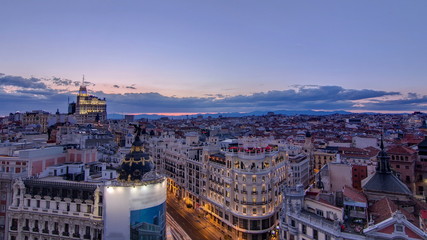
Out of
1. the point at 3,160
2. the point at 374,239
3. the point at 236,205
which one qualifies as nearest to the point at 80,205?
the point at 3,160

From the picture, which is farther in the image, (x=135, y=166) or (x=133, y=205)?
(x=135, y=166)

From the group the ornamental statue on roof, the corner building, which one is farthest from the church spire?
the ornamental statue on roof

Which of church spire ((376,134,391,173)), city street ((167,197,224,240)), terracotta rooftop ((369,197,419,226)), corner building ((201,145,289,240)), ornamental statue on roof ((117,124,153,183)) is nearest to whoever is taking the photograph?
terracotta rooftop ((369,197,419,226))

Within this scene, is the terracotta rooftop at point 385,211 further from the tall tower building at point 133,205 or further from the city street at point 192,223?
the city street at point 192,223

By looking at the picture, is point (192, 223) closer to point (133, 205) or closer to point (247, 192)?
point (247, 192)

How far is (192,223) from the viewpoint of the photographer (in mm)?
80375

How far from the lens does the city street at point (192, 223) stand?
7275 cm

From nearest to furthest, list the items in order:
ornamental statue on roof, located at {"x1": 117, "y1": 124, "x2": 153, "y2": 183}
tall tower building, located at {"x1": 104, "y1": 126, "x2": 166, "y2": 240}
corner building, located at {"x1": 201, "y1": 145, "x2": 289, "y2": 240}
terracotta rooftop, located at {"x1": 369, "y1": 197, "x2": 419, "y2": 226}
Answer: terracotta rooftop, located at {"x1": 369, "y1": 197, "x2": 419, "y2": 226} < tall tower building, located at {"x1": 104, "y1": 126, "x2": 166, "y2": 240} < ornamental statue on roof, located at {"x1": 117, "y1": 124, "x2": 153, "y2": 183} < corner building, located at {"x1": 201, "y1": 145, "x2": 289, "y2": 240}

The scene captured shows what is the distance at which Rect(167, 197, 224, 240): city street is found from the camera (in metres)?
72.8

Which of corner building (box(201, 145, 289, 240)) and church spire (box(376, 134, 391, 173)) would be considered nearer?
church spire (box(376, 134, 391, 173))

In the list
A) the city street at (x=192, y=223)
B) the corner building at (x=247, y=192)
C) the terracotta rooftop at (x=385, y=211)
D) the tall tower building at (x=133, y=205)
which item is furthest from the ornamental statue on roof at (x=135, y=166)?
the terracotta rooftop at (x=385, y=211)

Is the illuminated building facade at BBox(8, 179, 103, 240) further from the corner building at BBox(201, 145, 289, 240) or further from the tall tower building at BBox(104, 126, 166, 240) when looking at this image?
the corner building at BBox(201, 145, 289, 240)

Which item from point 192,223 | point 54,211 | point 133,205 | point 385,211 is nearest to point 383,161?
point 385,211

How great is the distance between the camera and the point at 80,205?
155ft
